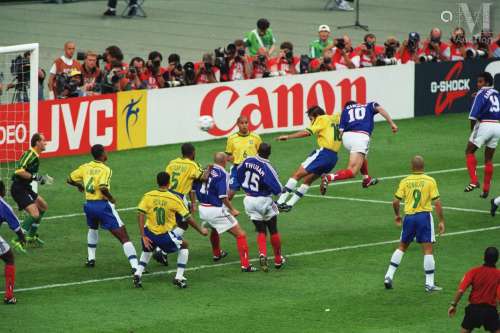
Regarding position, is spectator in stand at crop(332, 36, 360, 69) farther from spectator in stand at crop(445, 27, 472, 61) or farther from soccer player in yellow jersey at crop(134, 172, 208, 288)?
soccer player in yellow jersey at crop(134, 172, 208, 288)

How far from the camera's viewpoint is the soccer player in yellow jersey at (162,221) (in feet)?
67.1

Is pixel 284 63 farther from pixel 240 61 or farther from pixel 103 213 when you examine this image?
pixel 103 213

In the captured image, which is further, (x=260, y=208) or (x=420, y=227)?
(x=260, y=208)

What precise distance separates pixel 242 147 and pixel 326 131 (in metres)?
2.61

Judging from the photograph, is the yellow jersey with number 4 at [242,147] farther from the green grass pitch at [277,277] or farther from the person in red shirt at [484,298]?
the person in red shirt at [484,298]

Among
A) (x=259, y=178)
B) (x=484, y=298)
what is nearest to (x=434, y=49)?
(x=259, y=178)

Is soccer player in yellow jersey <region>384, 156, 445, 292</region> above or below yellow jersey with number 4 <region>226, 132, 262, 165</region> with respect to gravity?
below

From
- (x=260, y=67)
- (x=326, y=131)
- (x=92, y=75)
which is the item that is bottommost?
(x=326, y=131)

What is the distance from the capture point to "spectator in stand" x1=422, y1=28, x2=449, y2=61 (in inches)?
1515

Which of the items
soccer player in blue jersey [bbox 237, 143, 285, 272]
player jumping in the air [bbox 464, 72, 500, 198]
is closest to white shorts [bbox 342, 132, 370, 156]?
player jumping in the air [bbox 464, 72, 500, 198]

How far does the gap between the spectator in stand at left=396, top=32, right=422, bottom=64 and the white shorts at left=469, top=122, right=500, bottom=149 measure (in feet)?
35.0

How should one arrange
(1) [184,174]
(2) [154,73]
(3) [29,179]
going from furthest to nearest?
(2) [154,73]
(3) [29,179]
(1) [184,174]

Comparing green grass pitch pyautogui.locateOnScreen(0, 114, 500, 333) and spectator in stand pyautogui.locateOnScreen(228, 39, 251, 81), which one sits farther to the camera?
spectator in stand pyautogui.locateOnScreen(228, 39, 251, 81)

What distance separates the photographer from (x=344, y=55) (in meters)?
36.5
